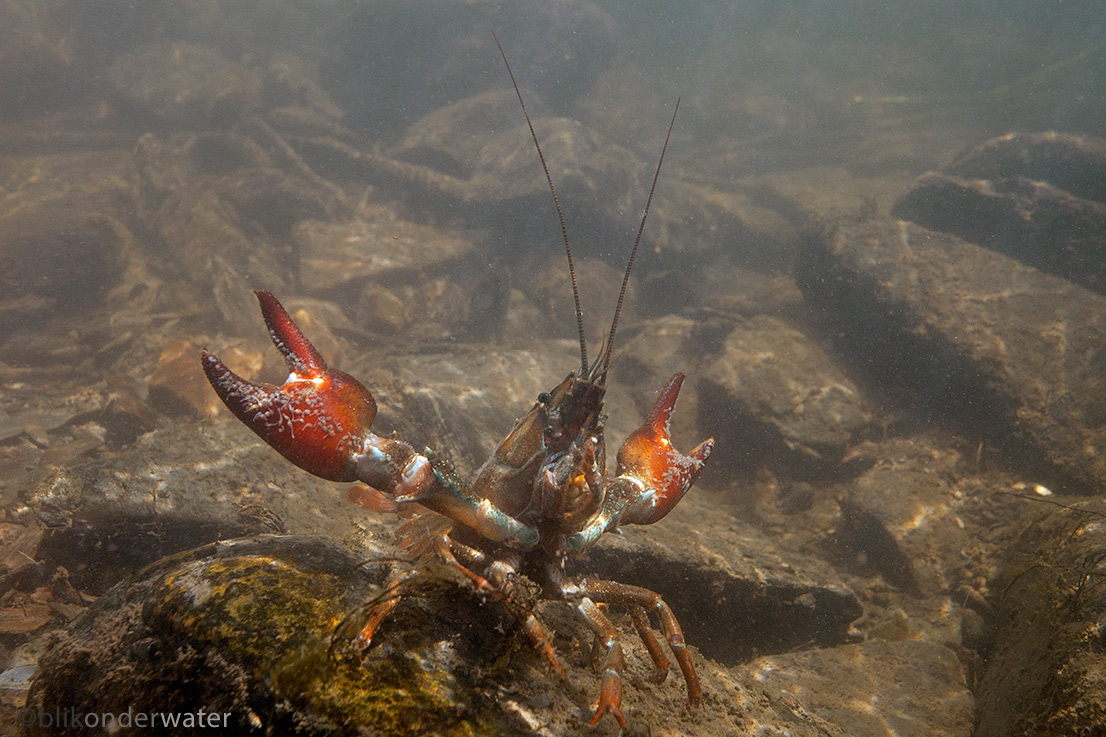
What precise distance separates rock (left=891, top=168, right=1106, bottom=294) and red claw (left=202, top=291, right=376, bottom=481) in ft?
44.8

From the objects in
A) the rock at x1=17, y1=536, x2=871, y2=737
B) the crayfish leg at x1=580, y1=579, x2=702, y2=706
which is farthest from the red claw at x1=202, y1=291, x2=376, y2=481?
the crayfish leg at x1=580, y1=579, x2=702, y2=706

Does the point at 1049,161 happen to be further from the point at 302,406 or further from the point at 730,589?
the point at 302,406

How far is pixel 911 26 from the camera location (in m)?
42.7

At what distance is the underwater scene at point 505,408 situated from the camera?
1663 mm

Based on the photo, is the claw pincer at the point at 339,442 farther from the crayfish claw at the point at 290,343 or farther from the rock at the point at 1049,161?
the rock at the point at 1049,161

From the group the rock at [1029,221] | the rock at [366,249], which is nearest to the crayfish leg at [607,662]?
the rock at [366,249]

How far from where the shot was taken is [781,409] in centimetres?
736

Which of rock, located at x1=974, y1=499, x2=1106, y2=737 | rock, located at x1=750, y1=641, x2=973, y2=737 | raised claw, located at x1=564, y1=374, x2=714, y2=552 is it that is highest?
raised claw, located at x1=564, y1=374, x2=714, y2=552

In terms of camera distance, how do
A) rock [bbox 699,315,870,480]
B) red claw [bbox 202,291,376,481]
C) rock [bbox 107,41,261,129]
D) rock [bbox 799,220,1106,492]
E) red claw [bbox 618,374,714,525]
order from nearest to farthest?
1. red claw [bbox 202,291,376,481]
2. red claw [bbox 618,374,714,525]
3. rock [bbox 799,220,1106,492]
4. rock [bbox 699,315,870,480]
5. rock [bbox 107,41,261,129]

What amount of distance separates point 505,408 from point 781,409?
4522mm

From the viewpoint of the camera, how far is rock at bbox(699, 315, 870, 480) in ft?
23.7

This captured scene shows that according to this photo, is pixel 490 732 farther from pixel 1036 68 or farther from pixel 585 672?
pixel 1036 68

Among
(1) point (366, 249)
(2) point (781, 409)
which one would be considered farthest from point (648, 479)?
(1) point (366, 249)

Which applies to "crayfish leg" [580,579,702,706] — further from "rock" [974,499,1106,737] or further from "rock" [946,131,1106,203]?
"rock" [946,131,1106,203]
